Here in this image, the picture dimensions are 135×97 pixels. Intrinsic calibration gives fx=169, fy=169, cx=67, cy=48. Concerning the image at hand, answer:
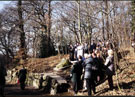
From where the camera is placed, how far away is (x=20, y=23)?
2398cm

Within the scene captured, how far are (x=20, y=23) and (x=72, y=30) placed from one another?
8.97 meters

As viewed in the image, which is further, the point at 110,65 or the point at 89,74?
the point at 110,65

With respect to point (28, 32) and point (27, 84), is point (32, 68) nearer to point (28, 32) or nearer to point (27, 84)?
point (27, 84)

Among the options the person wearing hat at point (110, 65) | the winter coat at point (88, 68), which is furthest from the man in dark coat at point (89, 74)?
the person wearing hat at point (110, 65)

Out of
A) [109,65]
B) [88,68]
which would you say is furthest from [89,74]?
[109,65]

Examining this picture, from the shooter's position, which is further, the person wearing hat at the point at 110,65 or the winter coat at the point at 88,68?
the person wearing hat at the point at 110,65

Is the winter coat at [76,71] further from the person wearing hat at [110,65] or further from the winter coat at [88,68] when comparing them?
the person wearing hat at [110,65]

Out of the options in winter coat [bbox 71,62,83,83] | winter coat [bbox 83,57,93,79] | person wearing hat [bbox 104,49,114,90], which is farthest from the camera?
winter coat [bbox 71,62,83,83]

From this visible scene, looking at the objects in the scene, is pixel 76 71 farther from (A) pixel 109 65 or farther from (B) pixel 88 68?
(A) pixel 109 65

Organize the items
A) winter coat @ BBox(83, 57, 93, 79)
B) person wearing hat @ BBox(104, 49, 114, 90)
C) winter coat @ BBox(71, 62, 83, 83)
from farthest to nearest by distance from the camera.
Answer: winter coat @ BBox(71, 62, 83, 83)
person wearing hat @ BBox(104, 49, 114, 90)
winter coat @ BBox(83, 57, 93, 79)

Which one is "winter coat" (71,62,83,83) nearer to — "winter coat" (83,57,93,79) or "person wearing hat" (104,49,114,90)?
"winter coat" (83,57,93,79)

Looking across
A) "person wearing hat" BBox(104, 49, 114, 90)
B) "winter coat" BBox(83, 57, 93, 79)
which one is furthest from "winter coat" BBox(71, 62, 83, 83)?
"person wearing hat" BBox(104, 49, 114, 90)

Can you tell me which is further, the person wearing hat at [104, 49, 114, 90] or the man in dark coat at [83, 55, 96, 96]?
the person wearing hat at [104, 49, 114, 90]

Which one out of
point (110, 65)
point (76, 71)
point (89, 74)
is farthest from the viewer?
point (76, 71)
